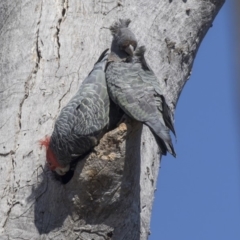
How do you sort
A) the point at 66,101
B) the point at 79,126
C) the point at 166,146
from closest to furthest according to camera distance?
the point at 166,146 → the point at 79,126 → the point at 66,101

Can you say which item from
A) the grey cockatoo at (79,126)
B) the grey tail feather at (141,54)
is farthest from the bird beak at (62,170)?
the grey tail feather at (141,54)

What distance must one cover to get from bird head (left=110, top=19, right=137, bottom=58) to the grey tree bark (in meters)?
0.07

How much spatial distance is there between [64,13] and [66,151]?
2.64 feet

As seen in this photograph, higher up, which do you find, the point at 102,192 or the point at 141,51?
the point at 141,51

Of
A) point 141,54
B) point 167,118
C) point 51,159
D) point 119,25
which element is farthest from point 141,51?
point 51,159

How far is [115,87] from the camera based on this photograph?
264cm

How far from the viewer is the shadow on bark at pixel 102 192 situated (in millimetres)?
2475

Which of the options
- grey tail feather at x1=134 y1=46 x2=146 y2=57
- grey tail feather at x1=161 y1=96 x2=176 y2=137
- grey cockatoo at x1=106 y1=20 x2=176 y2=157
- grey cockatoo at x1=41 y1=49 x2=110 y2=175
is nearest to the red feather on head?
grey cockatoo at x1=41 y1=49 x2=110 y2=175

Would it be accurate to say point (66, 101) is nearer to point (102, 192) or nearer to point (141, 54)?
point (141, 54)

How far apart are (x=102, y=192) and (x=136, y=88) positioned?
45 centimetres

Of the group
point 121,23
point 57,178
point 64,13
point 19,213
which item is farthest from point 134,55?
point 19,213

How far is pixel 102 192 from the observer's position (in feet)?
8.23

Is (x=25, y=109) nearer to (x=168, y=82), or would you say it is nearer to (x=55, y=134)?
(x=55, y=134)

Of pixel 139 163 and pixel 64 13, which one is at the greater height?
pixel 64 13
